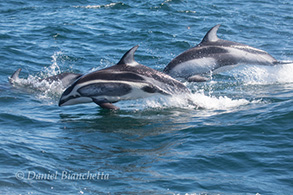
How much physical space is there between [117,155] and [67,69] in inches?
319

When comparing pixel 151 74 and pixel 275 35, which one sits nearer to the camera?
pixel 151 74

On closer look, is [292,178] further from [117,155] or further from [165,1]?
[165,1]

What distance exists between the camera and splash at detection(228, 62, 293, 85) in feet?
41.1

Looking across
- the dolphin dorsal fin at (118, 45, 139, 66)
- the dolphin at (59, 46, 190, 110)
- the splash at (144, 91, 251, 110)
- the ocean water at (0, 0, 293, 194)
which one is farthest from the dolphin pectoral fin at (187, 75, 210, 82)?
the dolphin dorsal fin at (118, 45, 139, 66)

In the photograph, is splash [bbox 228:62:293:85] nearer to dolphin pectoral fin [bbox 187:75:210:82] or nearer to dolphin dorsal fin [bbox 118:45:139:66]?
dolphin pectoral fin [bbox 187:75:210:82]

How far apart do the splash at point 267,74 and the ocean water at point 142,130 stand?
0.09 ft

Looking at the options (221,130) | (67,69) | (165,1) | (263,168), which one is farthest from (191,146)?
(165,1)

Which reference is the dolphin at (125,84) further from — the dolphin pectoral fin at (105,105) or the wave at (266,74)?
the wave at (266,74)

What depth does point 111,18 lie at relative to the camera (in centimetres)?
2170

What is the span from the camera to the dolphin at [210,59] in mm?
12156

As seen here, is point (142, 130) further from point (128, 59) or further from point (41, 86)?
point (41, 86)

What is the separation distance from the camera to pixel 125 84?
9.85 m

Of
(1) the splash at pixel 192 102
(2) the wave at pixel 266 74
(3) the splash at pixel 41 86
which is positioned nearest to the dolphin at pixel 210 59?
(2) the wave at pixel 266 74

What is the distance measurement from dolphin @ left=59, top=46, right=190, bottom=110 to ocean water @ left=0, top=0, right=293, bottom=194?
1.18 feet
